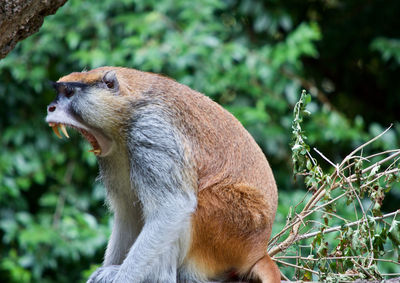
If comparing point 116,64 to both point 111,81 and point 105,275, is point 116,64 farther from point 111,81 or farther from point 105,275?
point 105,275

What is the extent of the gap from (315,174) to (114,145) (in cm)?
133

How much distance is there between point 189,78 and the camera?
6.39 metres

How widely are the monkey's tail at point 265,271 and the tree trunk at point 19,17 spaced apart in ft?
6.69

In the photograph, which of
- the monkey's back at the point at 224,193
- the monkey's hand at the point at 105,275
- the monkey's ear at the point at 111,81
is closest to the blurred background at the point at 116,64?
the monkey's back at the point at 224,193

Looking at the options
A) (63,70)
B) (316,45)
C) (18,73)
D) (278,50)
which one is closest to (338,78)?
(316,45)

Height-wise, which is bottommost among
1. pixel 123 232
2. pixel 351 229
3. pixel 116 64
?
pixel 351 229

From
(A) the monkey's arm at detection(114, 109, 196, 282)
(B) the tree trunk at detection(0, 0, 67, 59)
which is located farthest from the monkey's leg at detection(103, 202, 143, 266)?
(B) the tree trunk at detection(0, 0, 67, 59)

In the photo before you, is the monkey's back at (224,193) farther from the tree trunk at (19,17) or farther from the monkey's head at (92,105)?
the tree trunk at (19,17)

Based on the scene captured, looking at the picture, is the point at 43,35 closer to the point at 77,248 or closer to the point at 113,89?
the point at 77,248

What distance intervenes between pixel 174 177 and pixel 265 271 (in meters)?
0.80

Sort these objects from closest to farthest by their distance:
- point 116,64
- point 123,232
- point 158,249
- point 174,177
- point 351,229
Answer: point 158,249
point 174,177
point 351,229
point 123,232
point 116,64

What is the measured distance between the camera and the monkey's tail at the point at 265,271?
3.57 metres

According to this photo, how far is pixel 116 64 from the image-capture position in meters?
6.37

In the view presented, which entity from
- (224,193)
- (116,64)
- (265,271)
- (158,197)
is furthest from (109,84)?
(116,64)
